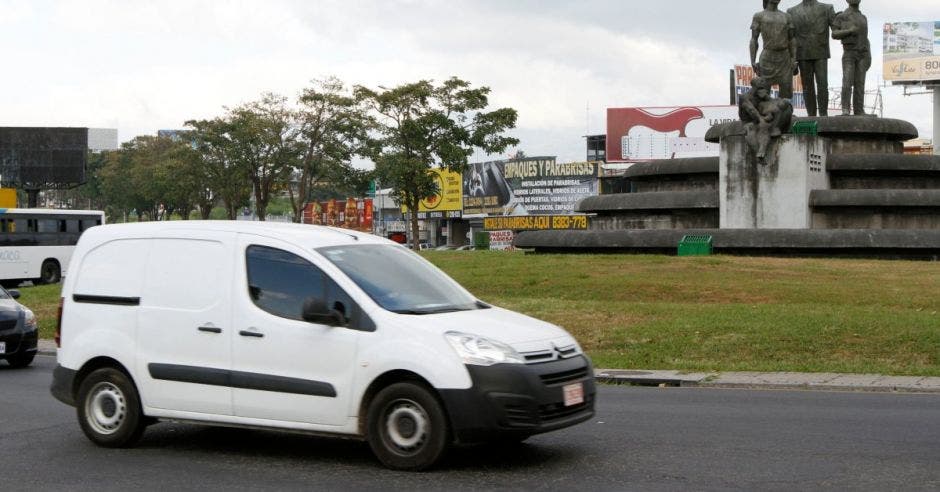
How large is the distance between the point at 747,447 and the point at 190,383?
14.1 feet

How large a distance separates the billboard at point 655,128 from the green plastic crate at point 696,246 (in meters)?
72.5

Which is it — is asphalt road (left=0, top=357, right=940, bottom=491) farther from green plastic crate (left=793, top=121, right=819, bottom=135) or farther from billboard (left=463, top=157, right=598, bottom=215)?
billboard (left=463, top=157, right=598, bottom=215)

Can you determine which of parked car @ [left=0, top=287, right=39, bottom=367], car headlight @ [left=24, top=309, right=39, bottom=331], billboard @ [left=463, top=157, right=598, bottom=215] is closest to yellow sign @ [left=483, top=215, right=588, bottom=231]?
billboard @ [left=463, top=157, right=598, bottom=215]

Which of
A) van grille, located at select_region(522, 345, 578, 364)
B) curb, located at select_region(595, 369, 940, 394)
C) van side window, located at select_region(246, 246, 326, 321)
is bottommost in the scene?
curb, located at select_region(595, 369, 940, 394)

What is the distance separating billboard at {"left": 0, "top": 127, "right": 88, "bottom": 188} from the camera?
204 ft

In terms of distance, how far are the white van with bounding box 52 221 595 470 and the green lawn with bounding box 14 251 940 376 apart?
7.83 meters

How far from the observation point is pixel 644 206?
31641 mm

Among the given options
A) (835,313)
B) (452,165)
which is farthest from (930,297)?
(452,165)

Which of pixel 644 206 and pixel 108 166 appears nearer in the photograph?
pixel 644 206

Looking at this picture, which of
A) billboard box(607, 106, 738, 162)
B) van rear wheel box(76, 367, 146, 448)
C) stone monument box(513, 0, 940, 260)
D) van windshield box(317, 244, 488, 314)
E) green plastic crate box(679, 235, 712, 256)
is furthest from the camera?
billboard box(607, 106, 738, 162)

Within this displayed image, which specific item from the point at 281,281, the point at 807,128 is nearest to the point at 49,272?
the point at 807,128

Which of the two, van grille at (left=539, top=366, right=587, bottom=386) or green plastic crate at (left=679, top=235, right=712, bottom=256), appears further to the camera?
green plastic crate at (left=679, top=235, right=712, bottom=256)

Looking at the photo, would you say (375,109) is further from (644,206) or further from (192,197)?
(644,206)

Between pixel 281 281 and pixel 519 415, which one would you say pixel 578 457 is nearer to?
pixel 519 415
